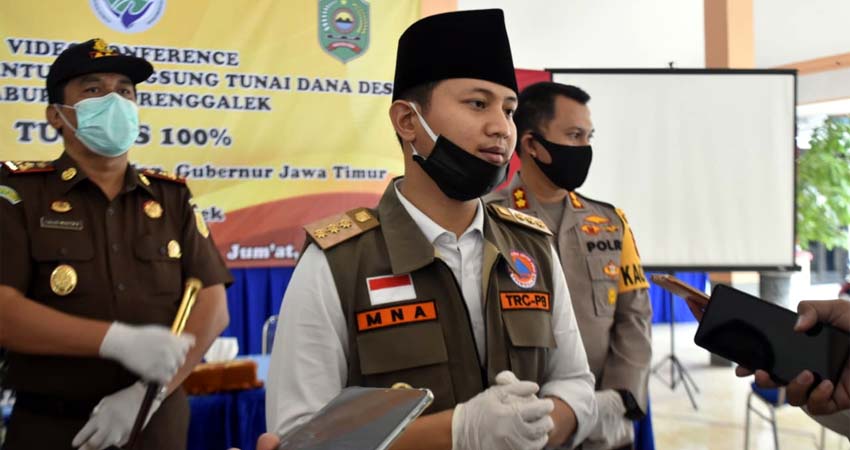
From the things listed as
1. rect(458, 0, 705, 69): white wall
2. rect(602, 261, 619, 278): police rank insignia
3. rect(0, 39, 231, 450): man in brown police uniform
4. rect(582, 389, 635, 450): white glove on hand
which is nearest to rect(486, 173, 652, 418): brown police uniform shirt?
rect(602, 261, 619, 278): police rank insignia

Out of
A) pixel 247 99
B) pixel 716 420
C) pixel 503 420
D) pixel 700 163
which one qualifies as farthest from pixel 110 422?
pixel 716 420

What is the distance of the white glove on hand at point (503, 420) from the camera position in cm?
103

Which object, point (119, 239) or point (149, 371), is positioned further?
point (119, 239)

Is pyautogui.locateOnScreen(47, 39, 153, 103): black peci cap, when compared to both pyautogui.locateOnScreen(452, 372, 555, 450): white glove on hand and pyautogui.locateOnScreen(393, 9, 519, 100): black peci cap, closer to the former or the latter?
pyautogui.locateOnScreen(393, 9, 519, 100): black peci cap

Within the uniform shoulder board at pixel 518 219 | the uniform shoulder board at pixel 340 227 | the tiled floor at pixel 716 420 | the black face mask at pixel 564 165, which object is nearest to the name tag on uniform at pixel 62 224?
the uniform shoulder board at pixel 340 227

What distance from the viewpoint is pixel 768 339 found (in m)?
1.24

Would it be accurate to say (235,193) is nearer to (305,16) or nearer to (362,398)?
(305,16)

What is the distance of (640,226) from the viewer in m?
4.40

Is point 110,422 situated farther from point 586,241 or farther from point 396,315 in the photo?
point 586,241

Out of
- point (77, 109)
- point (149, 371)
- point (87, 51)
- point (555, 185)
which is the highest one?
point (87, 51)

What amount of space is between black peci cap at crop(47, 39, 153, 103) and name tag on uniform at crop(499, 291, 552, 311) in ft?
4.60

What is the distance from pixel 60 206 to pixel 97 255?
175 millimetres

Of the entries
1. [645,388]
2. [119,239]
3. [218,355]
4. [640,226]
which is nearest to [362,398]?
[119,239]

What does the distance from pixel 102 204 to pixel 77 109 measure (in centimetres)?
A: 30
